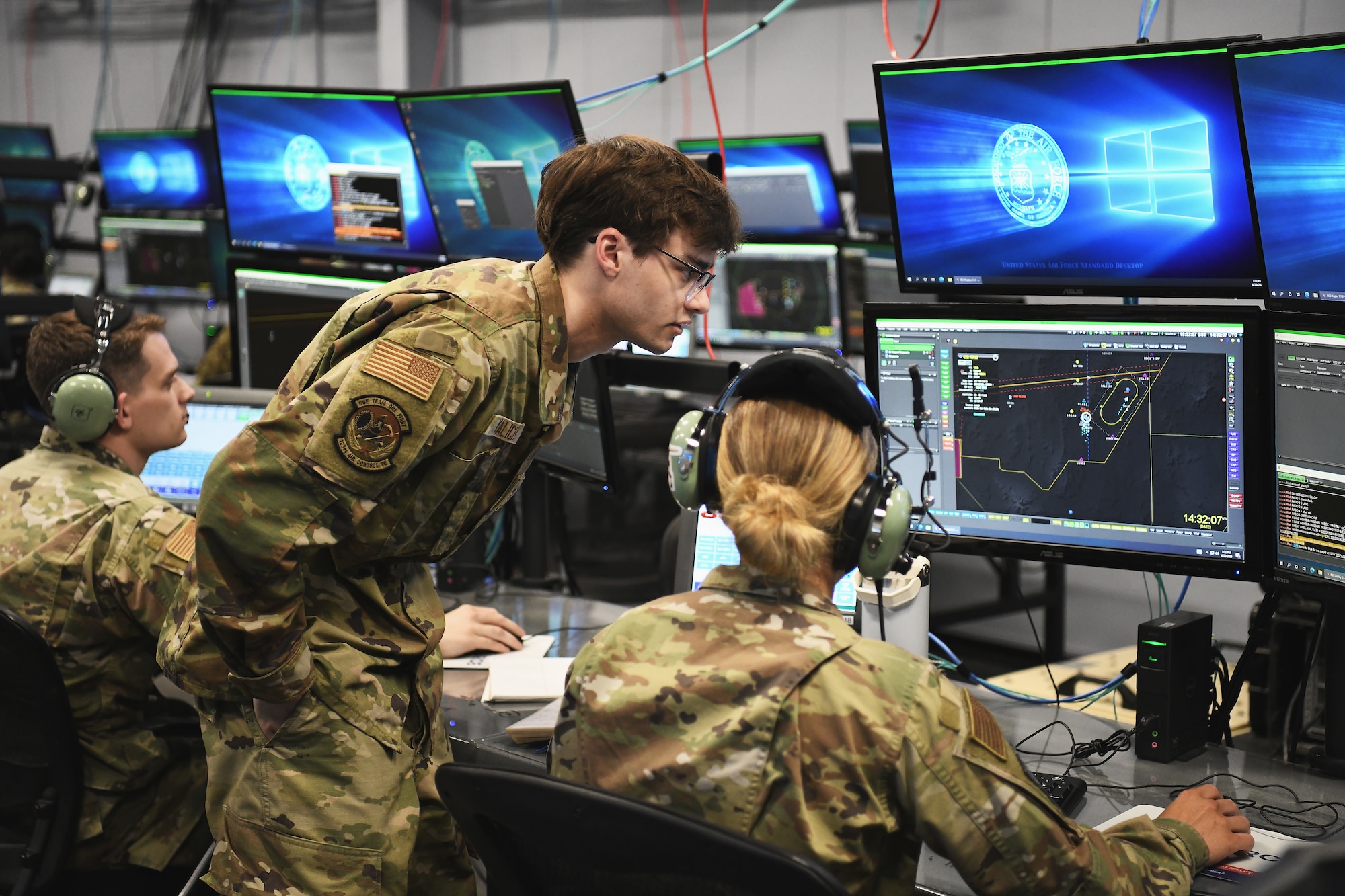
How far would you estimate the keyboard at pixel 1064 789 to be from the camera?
1463mm

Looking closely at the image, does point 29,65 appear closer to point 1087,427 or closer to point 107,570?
point 107,570

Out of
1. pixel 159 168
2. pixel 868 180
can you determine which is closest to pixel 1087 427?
pixel 868 180

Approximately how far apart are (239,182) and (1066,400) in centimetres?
185

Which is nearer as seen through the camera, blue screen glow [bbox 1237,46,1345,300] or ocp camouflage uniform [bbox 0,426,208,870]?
blue screen glow [bbox 1237,46,1345,300]

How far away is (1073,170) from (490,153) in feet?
3.61

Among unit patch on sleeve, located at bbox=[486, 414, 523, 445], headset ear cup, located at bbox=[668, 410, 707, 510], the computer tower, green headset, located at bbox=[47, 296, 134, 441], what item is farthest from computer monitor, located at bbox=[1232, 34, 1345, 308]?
green headset, located at bbox=[47, 296, 134, 441]

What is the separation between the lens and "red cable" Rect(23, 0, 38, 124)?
8734 millimetres

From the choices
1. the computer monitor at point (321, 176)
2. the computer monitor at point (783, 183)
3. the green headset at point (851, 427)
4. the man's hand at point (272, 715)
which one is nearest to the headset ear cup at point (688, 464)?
the green headset at point (851, 427)

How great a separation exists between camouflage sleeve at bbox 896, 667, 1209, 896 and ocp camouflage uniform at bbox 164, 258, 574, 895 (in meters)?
0.59

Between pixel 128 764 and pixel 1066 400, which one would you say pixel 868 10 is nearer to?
pixel 1066 400

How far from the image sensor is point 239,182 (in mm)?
2637

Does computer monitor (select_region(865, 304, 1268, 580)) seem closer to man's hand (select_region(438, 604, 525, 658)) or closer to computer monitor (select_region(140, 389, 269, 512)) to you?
man's hand (select_region(438, 604, 525, 658))

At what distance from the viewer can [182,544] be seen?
69.6 inches

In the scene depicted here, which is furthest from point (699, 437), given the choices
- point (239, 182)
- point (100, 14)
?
point (100, 14)
